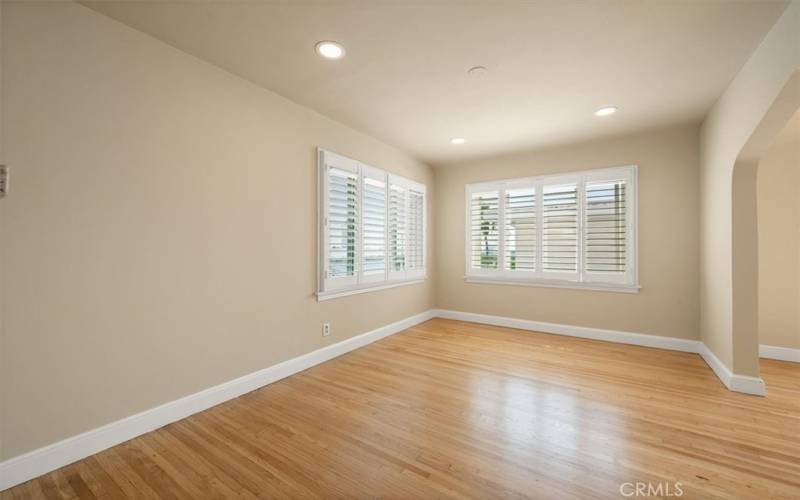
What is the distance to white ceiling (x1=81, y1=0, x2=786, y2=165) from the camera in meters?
1.89

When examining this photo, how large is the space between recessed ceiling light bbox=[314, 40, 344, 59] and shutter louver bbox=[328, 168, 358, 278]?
123cm

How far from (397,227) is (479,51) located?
2.53 metres

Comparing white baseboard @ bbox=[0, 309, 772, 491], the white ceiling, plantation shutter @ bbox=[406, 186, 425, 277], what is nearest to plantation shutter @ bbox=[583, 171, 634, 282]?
white baseboard @ bbox=[0, 309, 772, 491]

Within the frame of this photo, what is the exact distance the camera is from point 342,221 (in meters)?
3.54

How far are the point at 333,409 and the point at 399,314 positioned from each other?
2.29 meters

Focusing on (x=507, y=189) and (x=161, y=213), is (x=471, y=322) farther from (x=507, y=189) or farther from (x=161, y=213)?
(x=161, y=213)

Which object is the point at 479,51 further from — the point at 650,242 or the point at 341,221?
the point at 650,242

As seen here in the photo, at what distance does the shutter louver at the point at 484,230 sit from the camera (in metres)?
4.90

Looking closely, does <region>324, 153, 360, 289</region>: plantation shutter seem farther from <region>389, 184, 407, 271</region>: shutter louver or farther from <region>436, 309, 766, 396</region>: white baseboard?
<region>436, 309, 766, 396</region>: white baseboard

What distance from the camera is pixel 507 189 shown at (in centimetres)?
479

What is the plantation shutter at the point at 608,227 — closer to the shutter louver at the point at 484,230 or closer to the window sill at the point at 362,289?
the shutter louver at the point at 484,230

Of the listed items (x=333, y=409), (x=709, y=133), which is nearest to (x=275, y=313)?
(x=333, y=409)

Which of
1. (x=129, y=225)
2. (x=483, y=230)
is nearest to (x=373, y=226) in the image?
(x=483, y=230)

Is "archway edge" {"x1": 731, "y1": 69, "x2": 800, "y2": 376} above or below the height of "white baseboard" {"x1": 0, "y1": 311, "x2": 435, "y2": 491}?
above
